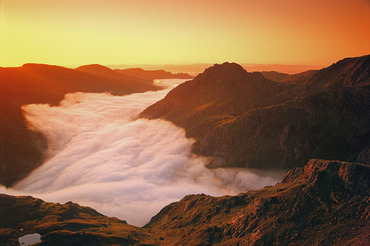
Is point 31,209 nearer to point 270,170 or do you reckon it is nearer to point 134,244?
point 134,244

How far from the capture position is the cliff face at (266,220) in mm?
66000

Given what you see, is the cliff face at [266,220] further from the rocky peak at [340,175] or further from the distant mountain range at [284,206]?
the distant mountain range at [284,206]

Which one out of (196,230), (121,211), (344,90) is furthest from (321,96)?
(121,211)

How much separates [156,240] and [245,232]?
4712 cm

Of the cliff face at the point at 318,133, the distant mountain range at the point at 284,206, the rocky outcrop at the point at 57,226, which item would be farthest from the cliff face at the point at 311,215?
the cliff face at the point at 318,133

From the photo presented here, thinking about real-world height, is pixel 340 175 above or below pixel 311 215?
above

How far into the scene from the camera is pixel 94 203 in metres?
192

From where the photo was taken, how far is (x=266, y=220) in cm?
7738

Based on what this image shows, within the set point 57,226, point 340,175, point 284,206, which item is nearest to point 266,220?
point 284,206

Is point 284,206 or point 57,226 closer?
point 284,206

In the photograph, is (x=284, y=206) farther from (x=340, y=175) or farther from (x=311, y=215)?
(x=340, y=175)

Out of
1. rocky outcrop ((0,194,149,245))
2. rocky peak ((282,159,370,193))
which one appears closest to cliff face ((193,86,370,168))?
rocky peak ((282,159,370,193))

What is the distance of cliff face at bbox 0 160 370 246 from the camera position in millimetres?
66000

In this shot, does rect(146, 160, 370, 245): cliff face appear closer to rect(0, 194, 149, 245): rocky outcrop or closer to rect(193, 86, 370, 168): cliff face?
rect(0, 194, 149, 245): rocky outcrop
